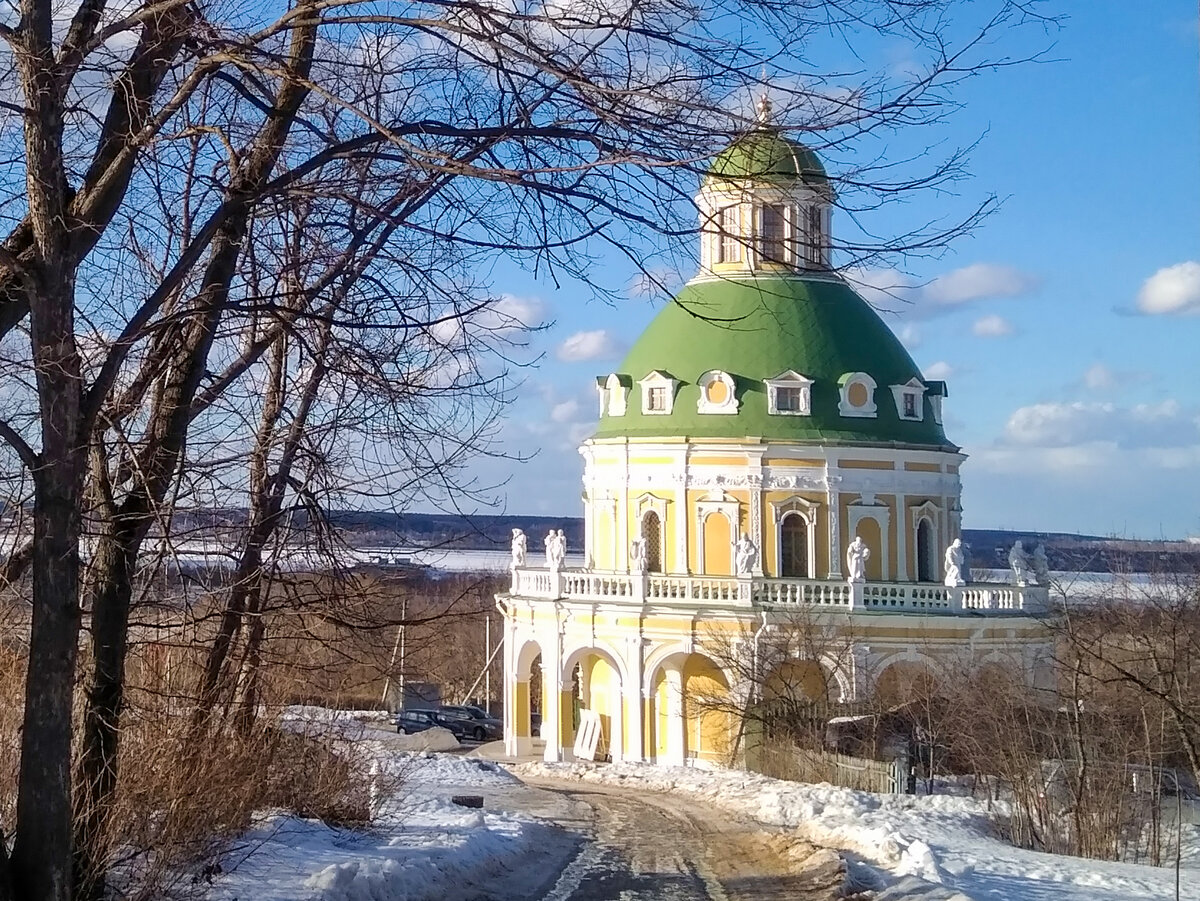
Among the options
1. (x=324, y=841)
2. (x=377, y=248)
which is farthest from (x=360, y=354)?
(x=324, y=841)

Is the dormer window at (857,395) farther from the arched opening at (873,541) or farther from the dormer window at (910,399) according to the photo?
the arched opening at (873,541)

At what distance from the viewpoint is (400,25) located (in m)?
6.67

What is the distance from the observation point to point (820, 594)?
33.2 m

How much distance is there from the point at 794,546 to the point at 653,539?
11.9 ft

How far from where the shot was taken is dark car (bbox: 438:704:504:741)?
4422 cm

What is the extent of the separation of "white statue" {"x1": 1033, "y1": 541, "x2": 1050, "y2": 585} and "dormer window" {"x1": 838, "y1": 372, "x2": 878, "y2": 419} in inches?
219

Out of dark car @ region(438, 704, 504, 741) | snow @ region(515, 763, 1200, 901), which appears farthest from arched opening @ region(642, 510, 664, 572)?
snow @ region(515, 763, 1200, 901)

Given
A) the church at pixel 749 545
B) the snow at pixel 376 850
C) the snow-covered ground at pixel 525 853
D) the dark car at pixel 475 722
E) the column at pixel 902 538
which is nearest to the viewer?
the snow at pixel 376 850

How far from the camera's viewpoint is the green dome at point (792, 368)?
35438 millimetres

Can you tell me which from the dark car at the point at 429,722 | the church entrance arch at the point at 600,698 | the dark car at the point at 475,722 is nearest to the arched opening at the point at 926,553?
the church entrance arch at the point at 600,698

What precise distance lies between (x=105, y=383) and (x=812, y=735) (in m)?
22.4

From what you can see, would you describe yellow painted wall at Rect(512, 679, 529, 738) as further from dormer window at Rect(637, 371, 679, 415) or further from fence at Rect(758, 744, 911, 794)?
fence at Rect(758, 744, 911, 794)

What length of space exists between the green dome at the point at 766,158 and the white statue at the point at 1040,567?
2963cm

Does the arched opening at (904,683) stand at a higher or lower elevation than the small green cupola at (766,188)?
lower
